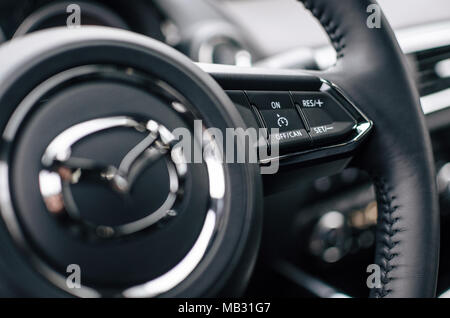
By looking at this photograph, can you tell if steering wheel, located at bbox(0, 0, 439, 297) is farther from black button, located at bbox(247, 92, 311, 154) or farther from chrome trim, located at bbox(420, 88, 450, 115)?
chrome trim, located at bbox(420, 88, 450, 115)

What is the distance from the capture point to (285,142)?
35.9 inches

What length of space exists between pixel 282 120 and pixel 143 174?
28cm

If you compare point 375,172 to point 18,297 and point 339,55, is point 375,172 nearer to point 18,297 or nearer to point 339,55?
point 339,55

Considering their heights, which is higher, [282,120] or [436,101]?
Answer: [436,101]

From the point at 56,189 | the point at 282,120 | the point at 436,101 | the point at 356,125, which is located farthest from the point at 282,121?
the point at 436,101

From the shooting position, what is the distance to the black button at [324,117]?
0.97 meters

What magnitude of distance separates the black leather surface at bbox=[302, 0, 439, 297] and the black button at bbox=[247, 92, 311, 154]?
133mm

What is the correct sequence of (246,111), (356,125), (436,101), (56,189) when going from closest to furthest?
(56,189)
(246,111)
(356,125)
(436,101)

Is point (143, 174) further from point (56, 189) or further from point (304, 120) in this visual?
point (304, 120)

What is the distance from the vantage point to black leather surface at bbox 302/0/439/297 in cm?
93

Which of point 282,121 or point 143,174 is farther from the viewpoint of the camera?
point 282,121

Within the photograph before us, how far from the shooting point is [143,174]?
2.49ft

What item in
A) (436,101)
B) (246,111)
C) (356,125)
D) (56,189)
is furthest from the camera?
(436,101)
